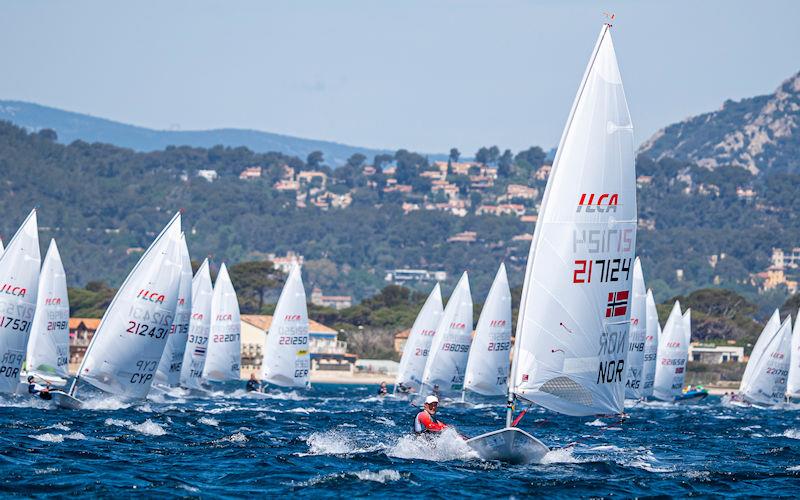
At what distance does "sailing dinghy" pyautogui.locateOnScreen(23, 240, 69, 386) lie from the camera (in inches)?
1956

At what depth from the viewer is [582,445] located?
3669 cm

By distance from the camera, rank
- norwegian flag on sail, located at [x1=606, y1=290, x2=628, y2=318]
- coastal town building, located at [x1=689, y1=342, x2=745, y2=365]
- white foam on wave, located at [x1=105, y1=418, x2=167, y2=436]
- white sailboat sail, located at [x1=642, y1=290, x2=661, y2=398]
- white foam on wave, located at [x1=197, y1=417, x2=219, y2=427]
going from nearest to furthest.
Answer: norwegian flag on sail, located at [x1=606, y1=290, x2=628, y2=318], white foam on wave, located at [x1=105, y1=418, x2=167, y2=436], white foam on wave, located at [x1=197, y1=417, x2=219, y2=427], white sailboat sail, located at [x1=642, y1=290, x2=661, y2=398], coastal town building, located at [x1=689, y1=342, x2=745, y2=365]

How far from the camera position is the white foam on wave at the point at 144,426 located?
1409 inches

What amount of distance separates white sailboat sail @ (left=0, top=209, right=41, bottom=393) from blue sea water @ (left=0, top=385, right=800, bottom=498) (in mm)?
1256

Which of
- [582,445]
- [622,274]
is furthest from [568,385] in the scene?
[582,445]

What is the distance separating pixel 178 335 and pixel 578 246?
26779 millimetres

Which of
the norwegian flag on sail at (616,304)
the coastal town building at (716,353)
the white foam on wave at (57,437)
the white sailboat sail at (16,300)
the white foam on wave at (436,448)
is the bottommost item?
the white foam on wave at (57,437)

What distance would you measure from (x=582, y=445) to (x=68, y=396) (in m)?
14.2

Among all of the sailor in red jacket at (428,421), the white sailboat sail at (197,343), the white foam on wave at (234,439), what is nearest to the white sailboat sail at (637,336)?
the white sailboat sail at (197,343)

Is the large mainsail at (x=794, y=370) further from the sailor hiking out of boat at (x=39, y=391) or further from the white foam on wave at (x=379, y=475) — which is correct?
the white foam on wave at (x=379, y=475)

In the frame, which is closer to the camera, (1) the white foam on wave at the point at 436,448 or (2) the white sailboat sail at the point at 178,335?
(1) the white foam on wave at the point at 436,448

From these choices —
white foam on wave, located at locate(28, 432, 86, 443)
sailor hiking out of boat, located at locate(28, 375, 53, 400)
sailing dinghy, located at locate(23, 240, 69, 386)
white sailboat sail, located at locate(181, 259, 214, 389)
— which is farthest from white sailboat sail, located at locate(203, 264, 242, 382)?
white foam on wave, located at locate(28, 432, 86, 443)

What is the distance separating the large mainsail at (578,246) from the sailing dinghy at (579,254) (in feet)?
0.06

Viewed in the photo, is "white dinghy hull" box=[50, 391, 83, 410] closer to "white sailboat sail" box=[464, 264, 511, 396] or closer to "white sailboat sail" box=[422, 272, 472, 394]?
"white sailboat sail" box=[464, 264, 511, 396]
